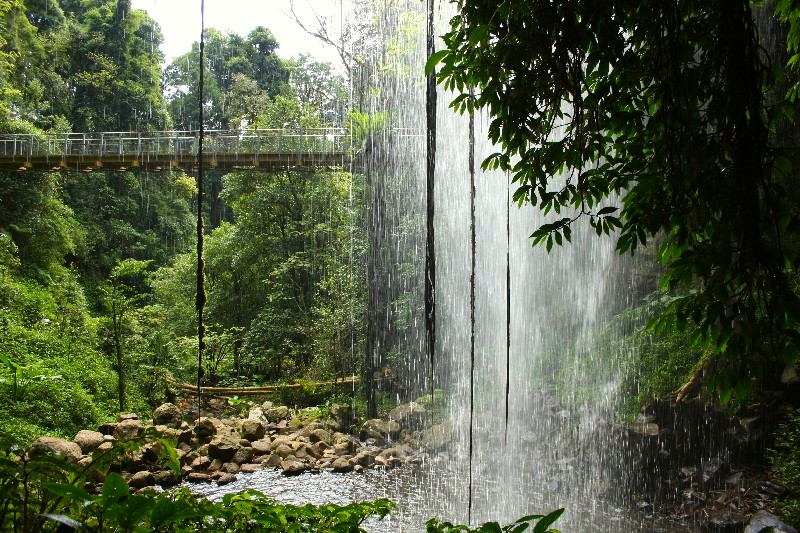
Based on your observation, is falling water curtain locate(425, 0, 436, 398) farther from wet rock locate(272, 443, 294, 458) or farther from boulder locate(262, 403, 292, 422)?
boulder locate(262, 403, 292, 422)

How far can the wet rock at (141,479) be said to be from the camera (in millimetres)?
7566

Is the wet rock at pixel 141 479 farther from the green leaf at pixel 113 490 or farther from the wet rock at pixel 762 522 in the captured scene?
the green leaf at pixel 113 490

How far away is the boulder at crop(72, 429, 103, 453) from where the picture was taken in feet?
26.8

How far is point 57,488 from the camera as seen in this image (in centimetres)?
87

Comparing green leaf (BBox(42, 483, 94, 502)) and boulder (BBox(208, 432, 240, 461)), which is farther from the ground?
green leaf (BBox(42, 483, 94, 502))

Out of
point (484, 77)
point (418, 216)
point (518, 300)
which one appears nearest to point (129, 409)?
point (418, 216)

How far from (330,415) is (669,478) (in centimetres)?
594

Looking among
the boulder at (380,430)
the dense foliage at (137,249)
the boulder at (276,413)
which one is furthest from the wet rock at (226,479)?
the boulder at (276,413)

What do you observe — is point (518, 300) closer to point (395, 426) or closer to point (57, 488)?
point (395, 426)

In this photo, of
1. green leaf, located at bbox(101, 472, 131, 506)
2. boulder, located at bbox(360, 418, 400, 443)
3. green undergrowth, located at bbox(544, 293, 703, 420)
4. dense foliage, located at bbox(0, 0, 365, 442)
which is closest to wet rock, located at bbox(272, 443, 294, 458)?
boulder, located at bbox(360, 418, 400, 443)

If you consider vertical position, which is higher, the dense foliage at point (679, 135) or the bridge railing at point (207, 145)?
the bridge railing at point (207, 145)

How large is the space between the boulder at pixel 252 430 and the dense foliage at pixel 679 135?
864 cm

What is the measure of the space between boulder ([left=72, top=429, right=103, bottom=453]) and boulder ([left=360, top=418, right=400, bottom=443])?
4.04 meters

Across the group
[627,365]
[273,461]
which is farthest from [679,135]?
[273,461]
